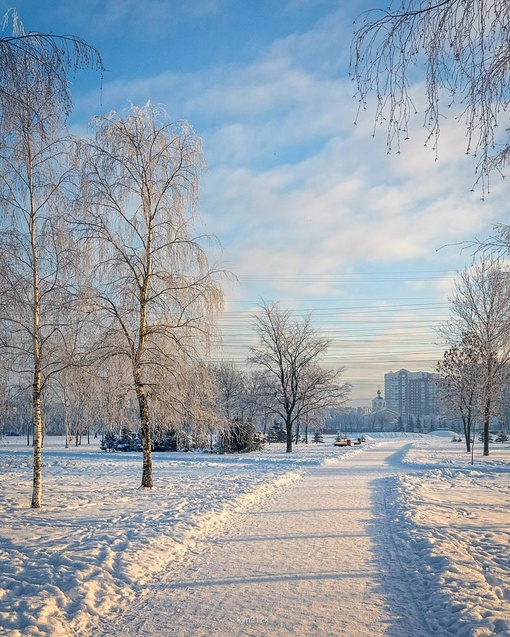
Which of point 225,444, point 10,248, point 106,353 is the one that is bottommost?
point 225,444

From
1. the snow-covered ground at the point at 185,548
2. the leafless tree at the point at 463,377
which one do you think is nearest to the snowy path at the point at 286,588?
the snow-covered ground at the point at 185,548

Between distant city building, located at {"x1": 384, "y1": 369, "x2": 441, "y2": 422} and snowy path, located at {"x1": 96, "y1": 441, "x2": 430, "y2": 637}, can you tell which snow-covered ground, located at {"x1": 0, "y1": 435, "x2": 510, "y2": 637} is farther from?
distant city building, located at {"x1": 384, "y1": 369, "x2": 441, "y2": 422}

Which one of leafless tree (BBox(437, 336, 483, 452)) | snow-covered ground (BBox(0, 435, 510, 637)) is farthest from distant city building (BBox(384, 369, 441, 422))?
snow-covered ground (BBox(0, 435, 510, 637))

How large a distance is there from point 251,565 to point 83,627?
244cm

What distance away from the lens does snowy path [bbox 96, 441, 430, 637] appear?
4629 mm

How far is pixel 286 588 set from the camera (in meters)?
5.67

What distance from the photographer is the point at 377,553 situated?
734cm

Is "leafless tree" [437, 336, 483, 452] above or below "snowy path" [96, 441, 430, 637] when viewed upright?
above

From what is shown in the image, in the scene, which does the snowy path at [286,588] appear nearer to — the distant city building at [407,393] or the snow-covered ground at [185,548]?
the snow-covered ground at [185,548]

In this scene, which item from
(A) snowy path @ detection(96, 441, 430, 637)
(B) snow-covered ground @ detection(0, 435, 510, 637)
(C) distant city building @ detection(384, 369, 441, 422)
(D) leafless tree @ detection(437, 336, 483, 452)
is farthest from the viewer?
(C) distant city building @ detection(384, 369, 441, 422)

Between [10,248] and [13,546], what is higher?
[10,248]

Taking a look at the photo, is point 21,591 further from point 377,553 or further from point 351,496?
point 351,496

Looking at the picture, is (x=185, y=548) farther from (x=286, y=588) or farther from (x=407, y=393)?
(x=407, y=393)

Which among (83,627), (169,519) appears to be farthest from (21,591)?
(169,519)
